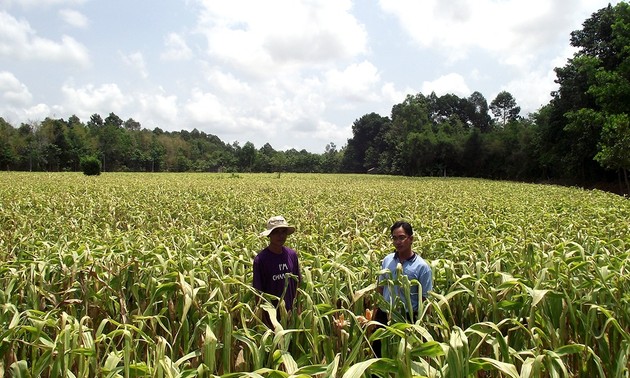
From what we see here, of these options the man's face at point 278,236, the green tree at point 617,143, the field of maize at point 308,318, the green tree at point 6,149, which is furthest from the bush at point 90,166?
the man's face at point 278,236

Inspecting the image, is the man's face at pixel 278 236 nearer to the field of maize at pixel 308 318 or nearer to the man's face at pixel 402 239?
the field of maize at pixel 308 318

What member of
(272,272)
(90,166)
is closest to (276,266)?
(272,272)

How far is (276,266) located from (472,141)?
5426cm

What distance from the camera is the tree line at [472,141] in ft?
91.5

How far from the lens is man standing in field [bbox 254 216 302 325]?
318 centimetres

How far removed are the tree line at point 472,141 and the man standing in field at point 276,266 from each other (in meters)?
25.1

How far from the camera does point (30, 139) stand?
221 feet

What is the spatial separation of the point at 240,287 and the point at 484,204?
984 cm

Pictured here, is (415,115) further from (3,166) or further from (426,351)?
(426,351)

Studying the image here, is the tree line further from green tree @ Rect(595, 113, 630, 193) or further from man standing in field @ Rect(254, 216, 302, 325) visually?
man standing in field @ Rect(254, 216, 302, 325)

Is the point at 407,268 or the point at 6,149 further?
the point at 6,149

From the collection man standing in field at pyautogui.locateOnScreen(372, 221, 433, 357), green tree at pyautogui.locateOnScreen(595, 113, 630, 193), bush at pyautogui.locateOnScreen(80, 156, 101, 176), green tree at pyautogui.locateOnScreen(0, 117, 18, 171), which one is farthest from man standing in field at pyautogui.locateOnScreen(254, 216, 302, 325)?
green tree at pyautogui.locateOnScreen(0, 117, 18, 171)

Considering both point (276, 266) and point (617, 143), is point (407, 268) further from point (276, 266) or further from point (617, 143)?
point (617, 143)

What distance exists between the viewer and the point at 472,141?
5353 cm
